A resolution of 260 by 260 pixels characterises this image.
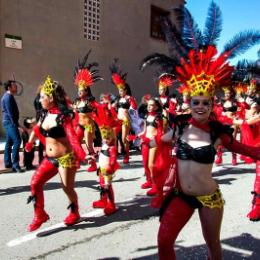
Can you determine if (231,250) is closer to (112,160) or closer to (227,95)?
(112,160)

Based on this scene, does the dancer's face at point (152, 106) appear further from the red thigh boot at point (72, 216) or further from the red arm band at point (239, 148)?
the red arm band at point (239, 148)

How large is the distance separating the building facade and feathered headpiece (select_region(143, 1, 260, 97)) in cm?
246

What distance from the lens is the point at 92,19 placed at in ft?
55.4

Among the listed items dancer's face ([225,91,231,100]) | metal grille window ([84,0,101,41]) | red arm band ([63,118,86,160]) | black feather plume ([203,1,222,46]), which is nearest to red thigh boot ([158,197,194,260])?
red arm band ([63,118,86,160])

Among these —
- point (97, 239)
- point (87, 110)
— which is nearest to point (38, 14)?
point (87, 110)

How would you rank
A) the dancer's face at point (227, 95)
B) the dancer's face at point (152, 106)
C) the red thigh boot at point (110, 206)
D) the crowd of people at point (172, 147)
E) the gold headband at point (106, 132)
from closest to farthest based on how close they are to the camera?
the crowd of people at point (172, 147) < the red thigh boot at point (110, 206) < the gold headband at point (106, 132) < the dancer's face at point (152, 106) < the dancer's face at point (227, 95)

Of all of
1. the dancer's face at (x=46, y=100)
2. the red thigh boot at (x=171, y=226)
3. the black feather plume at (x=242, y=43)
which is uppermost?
the black feather plume at (x=242, y=43)

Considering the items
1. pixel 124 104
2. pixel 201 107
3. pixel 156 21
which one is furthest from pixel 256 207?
pixel 156 21

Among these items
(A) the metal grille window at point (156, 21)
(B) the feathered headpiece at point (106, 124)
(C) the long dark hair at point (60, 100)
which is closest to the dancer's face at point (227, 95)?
(B) the feathered headpiece at point (106, 124)

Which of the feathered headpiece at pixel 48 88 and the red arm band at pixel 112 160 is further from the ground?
the feathered headpiece at pixel 48 88

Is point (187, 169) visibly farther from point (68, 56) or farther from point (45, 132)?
point (68, 56)

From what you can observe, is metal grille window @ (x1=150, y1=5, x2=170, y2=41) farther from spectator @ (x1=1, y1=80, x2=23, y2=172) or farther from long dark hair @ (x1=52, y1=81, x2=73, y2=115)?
long dark hair @ (x1=52, y1=81, x2=73, y2=115)

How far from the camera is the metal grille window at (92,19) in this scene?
16.6 m

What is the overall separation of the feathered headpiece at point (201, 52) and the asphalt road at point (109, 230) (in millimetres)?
1846
